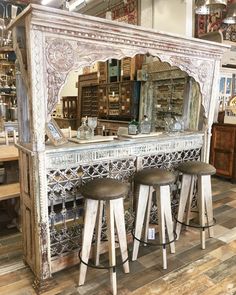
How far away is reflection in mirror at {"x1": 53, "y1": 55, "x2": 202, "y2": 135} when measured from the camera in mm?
5000

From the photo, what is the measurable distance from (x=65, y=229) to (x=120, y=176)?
637mm

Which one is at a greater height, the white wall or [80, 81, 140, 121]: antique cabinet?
the white wall

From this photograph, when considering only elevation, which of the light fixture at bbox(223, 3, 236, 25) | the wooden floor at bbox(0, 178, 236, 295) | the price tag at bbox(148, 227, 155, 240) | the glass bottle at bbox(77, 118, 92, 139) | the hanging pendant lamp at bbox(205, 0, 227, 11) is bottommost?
the wooden floor at bbox(0, 178, 236, 295)

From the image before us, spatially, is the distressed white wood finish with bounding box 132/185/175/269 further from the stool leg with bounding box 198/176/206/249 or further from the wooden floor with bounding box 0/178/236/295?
the stool leg with bounding box 198/176/206/249

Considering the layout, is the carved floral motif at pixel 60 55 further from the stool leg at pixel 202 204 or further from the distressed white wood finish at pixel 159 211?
the stool leg at pixel 202 204

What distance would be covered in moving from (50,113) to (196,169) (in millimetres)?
1418

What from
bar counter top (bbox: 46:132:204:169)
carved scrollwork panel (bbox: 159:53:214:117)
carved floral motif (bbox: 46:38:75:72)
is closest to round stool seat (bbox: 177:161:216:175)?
bar counter top (bbox: 46:132:204:169)

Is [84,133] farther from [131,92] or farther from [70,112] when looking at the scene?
[70,112]

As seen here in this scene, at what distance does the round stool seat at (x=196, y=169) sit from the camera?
2.52 metres

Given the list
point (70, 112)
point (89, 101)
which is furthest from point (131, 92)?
point (70, 112)

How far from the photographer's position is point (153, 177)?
7.40ft

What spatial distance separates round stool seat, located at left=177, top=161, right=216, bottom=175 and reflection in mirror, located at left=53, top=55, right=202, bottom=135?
5.14ft

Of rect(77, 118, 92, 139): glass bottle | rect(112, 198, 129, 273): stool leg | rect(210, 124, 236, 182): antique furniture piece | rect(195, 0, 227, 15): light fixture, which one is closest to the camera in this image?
rect(112, 198, 129, 273): stool leg

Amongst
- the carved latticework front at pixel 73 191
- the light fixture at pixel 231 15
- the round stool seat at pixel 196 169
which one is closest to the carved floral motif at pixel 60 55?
the carved latticework front at pixel 73 191
